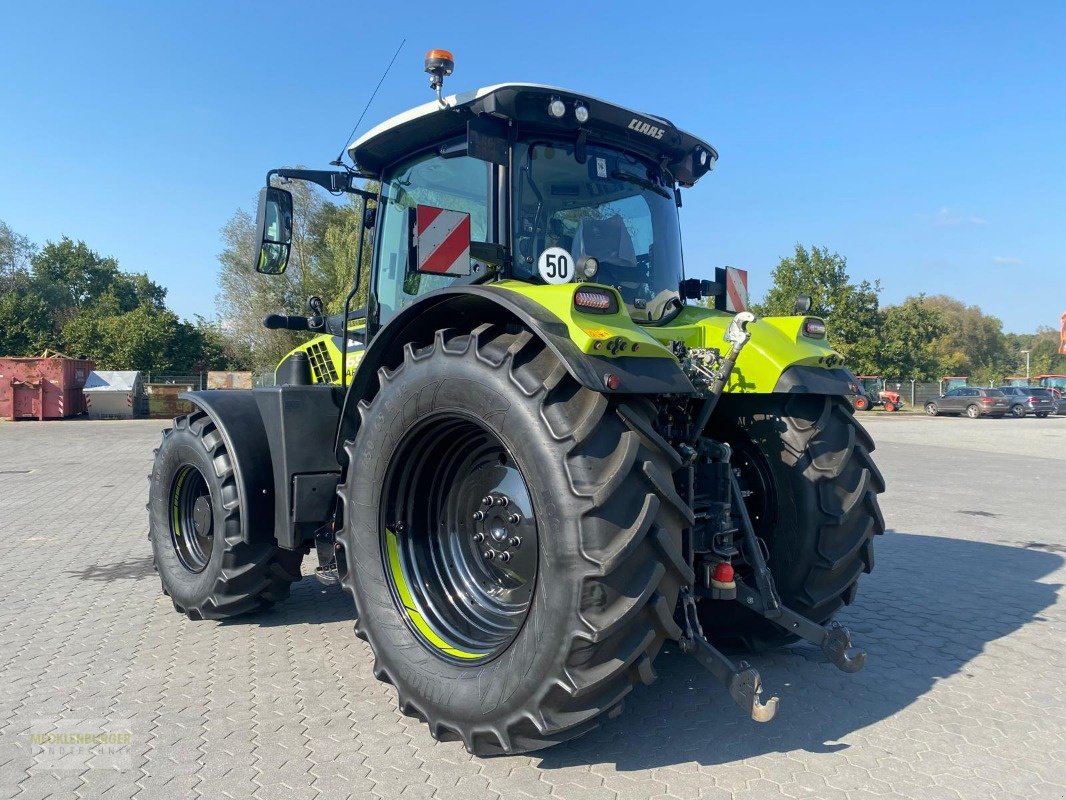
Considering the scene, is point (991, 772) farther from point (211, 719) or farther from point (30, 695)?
point (30, 695)

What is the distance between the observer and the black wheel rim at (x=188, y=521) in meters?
5.09

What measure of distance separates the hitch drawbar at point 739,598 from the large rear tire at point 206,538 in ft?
8.72

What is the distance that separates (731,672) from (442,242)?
2.18m

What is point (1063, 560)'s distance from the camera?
6.88m

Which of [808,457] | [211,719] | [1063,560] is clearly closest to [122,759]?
[211,719]

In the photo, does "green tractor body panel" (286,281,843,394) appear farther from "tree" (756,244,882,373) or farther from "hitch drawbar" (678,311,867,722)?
"tree" (756,244,882,373)

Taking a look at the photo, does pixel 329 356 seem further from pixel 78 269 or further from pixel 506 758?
pixel 78 269

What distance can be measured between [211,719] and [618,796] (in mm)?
1881

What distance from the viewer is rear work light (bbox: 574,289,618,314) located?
114 inches

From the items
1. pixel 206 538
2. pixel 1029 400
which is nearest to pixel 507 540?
pixel 206 538

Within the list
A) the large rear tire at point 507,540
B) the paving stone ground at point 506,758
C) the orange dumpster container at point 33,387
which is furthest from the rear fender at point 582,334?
the orange dumpster container at point 33,387

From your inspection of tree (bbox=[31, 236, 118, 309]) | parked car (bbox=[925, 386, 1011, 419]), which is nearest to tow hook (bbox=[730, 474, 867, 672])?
parked car (bbox=[925, 386, 1011, 419])

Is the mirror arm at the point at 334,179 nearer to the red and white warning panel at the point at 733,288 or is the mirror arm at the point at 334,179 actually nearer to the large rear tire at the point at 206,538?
the large rear tire at the point at 206,538

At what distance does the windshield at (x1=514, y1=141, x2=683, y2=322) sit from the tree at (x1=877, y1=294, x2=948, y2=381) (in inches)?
1680
